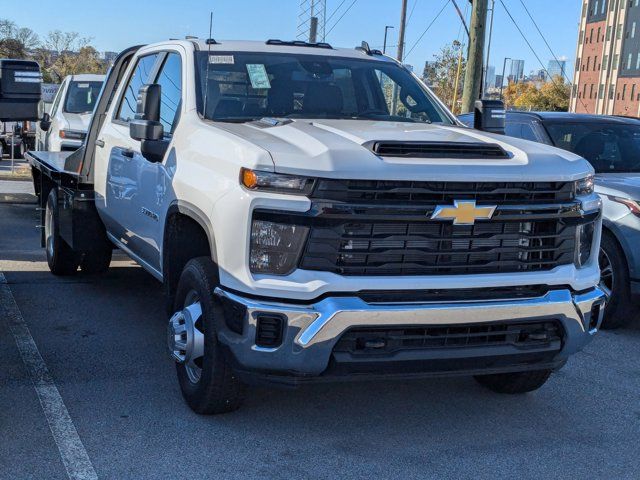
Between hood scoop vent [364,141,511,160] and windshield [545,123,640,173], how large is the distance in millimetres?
3687

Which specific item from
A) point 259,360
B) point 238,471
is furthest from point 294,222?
point 238,471

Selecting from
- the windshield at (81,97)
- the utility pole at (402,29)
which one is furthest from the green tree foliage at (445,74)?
the windshield at (81,97)

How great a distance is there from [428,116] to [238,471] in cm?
294

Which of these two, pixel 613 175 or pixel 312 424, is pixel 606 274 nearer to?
pixel 613 175

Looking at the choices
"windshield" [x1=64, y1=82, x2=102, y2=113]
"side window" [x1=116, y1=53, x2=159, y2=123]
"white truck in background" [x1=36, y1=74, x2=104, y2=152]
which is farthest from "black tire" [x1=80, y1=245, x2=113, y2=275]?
"windshield" [x1=64, y1=82, x2=102, y2=113]

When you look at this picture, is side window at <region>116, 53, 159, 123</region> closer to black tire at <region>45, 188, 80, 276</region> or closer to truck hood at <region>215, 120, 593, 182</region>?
black tire at <region>45, 188, 80, 276</region>

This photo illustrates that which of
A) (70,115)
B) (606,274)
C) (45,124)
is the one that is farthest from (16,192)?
(606,274)

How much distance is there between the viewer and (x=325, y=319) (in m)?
3.88

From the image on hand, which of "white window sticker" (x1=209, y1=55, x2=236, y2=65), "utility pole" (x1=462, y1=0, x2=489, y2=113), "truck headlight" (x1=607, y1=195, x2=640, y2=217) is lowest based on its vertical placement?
"truck headlight" (x1=607, y1=195, x2=640, y2=217)

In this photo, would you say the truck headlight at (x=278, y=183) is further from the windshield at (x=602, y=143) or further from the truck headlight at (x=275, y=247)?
the windshield at (x=602, y=143)

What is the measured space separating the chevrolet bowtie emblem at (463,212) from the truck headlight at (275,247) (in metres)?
0.66

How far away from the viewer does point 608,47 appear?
92312 mm

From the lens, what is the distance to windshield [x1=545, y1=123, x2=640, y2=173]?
7.88 metres

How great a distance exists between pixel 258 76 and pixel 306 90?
33 centimetres
